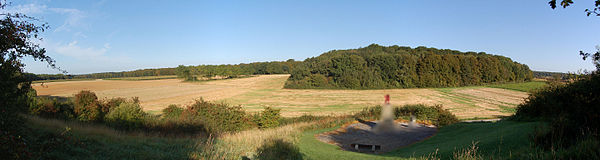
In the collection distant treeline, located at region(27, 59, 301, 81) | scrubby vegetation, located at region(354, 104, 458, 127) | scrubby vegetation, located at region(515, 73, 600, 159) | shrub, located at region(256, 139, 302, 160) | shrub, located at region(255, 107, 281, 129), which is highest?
distant treeline, located at region(27, 59, 301, 81)

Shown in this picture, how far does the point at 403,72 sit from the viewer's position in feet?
209

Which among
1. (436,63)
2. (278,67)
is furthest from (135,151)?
(278,67)

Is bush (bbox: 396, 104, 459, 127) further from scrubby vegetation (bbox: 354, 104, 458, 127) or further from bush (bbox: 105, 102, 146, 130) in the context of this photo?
bush (bbox: 105, 102, 146, 130)

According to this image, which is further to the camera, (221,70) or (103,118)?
(221,70)

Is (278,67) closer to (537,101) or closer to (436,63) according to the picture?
(436,63)

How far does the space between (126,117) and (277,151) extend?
50.0 feet

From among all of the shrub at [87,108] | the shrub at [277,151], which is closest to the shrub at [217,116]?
the shrub at [87,108]

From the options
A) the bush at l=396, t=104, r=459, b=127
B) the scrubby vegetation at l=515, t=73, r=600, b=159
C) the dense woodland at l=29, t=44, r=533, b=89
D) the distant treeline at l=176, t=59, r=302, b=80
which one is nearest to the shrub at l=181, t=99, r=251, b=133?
the bush at l=396, t=104, r=459, b=127

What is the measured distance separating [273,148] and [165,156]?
3783 mm

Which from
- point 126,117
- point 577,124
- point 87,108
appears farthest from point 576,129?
point 87,108

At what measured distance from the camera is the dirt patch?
1294 centimetres

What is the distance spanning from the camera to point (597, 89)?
22.8 ft

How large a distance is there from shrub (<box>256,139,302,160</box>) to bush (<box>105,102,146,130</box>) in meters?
12.9

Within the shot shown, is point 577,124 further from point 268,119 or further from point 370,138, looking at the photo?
point 268,119
